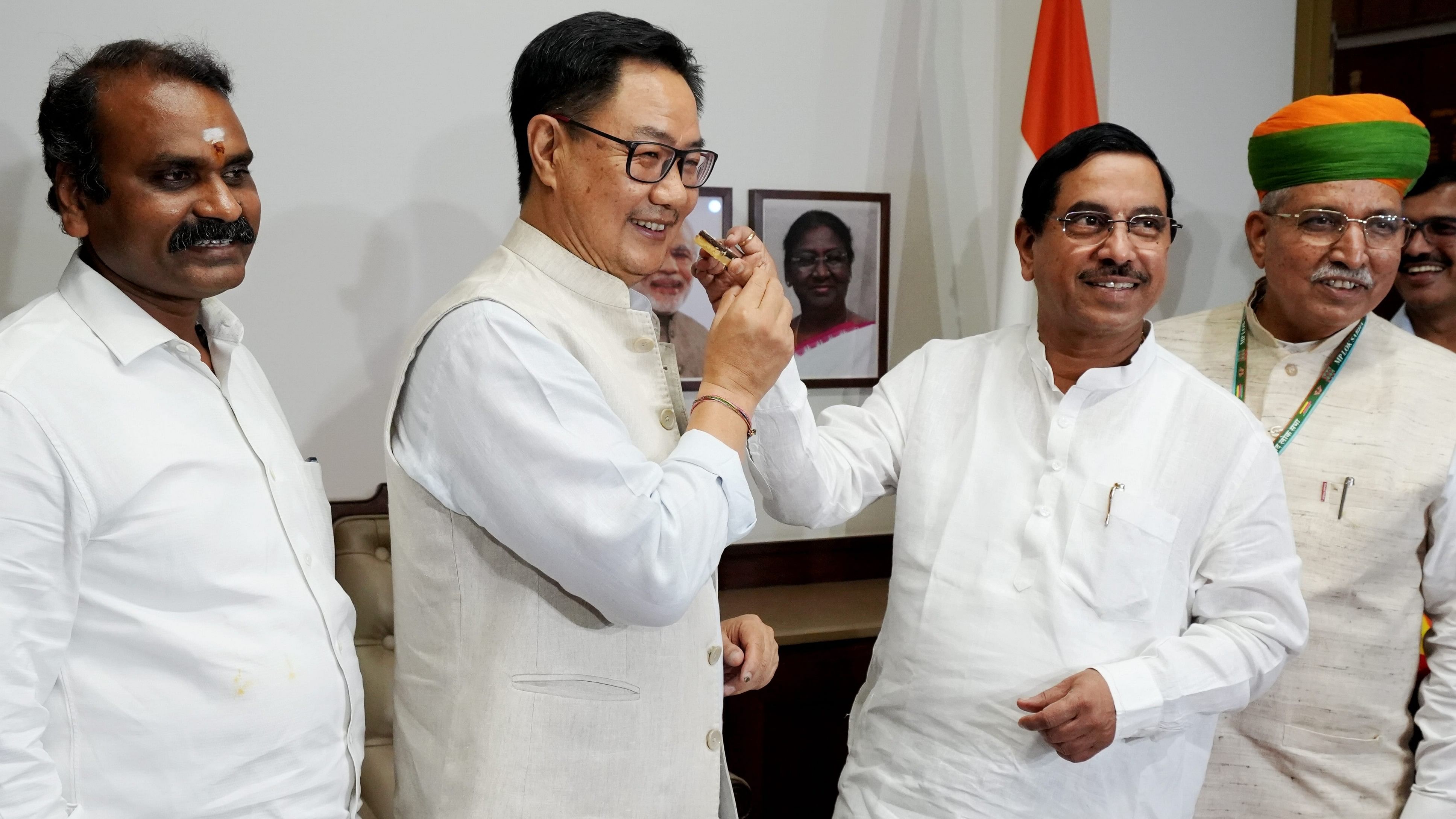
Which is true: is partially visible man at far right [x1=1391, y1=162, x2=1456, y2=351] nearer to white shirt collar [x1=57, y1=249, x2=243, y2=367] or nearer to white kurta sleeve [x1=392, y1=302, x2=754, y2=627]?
white kurta sleeve [x1=392, y1=302, x2=754, y2=627]

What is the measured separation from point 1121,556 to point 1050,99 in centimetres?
156

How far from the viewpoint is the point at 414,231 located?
2590 millimetres

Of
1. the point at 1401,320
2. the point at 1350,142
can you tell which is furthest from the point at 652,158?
the point at 1401,320

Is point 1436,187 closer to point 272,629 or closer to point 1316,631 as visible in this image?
point 1316,631

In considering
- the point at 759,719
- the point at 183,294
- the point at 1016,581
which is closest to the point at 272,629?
the point at 183,294

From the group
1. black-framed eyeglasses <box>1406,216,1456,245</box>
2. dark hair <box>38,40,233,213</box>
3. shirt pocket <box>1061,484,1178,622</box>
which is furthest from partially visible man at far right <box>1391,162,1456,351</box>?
dark hair <box>38,40,233,213</box>

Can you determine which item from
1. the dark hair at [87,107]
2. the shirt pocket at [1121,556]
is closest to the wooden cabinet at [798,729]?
the shirt pocket at [1121,556]

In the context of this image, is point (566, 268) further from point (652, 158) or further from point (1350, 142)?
point (1350, 142)

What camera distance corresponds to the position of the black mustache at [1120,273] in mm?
1893

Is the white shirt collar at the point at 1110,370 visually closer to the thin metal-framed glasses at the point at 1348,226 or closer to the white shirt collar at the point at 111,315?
the thin metal-framed glasses at the point at 1348,226

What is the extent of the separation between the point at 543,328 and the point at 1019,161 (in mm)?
1956

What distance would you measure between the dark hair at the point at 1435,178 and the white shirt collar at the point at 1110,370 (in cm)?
105

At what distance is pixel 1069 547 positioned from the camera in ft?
6.00

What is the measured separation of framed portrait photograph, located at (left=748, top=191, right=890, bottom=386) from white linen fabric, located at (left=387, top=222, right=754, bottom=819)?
4.93ft
